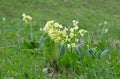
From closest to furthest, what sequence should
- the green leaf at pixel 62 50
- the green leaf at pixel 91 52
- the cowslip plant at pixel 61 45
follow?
1. the cowslip plant at pixel 61 45
2. the green leaf at pixel 62 50
3. the green leaf at pixel 91 52

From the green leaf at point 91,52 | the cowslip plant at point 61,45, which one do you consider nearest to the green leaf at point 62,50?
the cowslip plant at point 61,45

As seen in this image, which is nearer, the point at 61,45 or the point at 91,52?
the point at 61,45

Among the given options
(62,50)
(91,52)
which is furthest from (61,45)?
(91,52)

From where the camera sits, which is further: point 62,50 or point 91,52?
point 91,52

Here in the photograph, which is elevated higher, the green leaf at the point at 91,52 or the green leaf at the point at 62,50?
the green leaf at the point at 62,50

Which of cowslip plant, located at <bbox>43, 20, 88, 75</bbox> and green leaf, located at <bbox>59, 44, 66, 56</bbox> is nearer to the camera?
cowslip plant, located at <bbox>43, 20, 88, 75</bbox>

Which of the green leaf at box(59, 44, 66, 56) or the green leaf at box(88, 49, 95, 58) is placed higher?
the green leaf at box(59, 44, 66, 56)

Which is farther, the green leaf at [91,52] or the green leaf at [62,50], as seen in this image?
the green leaf at [91,52]

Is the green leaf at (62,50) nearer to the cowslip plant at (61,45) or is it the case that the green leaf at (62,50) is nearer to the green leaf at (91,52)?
the cowslip plant at (61,45)

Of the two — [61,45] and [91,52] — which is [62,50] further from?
[91,52]

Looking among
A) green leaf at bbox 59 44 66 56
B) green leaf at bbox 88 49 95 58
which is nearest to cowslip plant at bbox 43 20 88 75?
green leaf at bbox 59 44 66 56

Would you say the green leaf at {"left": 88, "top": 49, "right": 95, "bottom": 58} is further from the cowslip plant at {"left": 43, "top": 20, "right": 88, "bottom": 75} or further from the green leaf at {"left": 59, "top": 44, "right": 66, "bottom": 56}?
the green leaf at {"left": 59, "top": 44, "right": 66, "bottom": 56}

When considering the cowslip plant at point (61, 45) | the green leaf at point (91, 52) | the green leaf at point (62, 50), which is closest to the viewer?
the cowslip plant at point (61, 45)

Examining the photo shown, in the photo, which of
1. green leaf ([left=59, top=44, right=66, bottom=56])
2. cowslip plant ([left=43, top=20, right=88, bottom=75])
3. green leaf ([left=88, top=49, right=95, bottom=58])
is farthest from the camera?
green leaf ([left=88, top=49, right=95, bottom=58])
